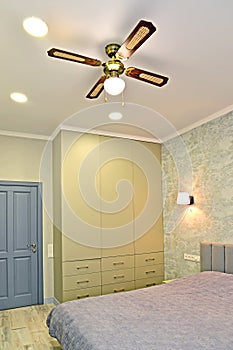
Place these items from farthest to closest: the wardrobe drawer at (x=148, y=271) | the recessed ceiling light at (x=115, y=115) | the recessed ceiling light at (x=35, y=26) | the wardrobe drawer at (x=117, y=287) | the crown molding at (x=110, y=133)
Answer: the wardrobe drawer at (x=148, y=271), the wardrobe drawer at (x=117, y=287), the crown molding at (x=110, y=133), the recessed ceiling light at (x=115, y=115), the recessed ceiling light at (x=35, y=26)

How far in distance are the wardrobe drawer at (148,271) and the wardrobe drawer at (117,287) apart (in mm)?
169

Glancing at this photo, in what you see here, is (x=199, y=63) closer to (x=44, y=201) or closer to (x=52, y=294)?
(x=44, y=201)

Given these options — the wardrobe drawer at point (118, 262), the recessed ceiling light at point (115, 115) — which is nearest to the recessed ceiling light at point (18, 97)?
the recessed ceiling light at point (115, 115)

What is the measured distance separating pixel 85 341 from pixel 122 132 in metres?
3.34

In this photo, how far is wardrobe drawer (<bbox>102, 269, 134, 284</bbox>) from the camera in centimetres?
443

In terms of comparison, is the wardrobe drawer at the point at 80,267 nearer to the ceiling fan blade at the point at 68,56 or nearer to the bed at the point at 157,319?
the bed at the point at 157,319

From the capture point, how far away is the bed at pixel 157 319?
190cm

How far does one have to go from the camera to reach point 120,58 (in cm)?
227

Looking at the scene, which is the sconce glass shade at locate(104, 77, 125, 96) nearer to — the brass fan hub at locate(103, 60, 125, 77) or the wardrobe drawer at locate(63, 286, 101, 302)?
the brass fan hub at locate(103, 60, 125, 77)

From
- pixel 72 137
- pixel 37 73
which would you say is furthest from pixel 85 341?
pixel 72 137

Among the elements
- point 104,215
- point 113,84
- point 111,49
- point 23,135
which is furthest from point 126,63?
point 23,135

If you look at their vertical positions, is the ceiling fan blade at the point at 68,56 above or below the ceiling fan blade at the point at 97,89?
above

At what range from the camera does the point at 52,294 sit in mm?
4676

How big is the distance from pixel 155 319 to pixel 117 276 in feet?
7.58
